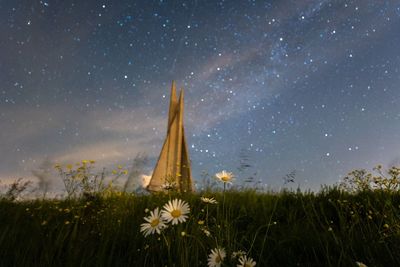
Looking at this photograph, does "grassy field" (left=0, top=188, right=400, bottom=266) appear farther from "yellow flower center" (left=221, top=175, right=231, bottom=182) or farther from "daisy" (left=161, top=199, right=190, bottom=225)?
"yellow flower center" (left=221, top=175, right=231, bottom=182)

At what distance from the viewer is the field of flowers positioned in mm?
1775

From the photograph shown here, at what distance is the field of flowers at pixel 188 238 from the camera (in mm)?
1775

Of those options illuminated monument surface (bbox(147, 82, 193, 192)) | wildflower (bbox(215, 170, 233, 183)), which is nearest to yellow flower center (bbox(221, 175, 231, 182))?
wildflower (bbox(215, 170, 233, 183))

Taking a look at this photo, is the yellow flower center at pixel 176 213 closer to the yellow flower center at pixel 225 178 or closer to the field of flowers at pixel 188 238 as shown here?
the field of flowers at pixel 188 238

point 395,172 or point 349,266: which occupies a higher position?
point 395,172

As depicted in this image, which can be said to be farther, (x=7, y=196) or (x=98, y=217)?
(x=7, y=196)

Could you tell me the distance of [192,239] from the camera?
2260 millimetres

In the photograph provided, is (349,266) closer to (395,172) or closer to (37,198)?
(395,172)

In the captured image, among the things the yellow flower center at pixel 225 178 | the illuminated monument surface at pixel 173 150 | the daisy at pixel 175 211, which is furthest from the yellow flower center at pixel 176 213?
the illuminated monument surface at pixel 173 150

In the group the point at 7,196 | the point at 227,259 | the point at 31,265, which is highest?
the point at 7,196

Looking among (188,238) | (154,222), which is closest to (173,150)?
(188,238)

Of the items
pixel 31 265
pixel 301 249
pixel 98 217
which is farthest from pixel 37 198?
pixel 301 249

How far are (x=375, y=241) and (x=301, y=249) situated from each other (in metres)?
0.49

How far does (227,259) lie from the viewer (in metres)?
1.67
